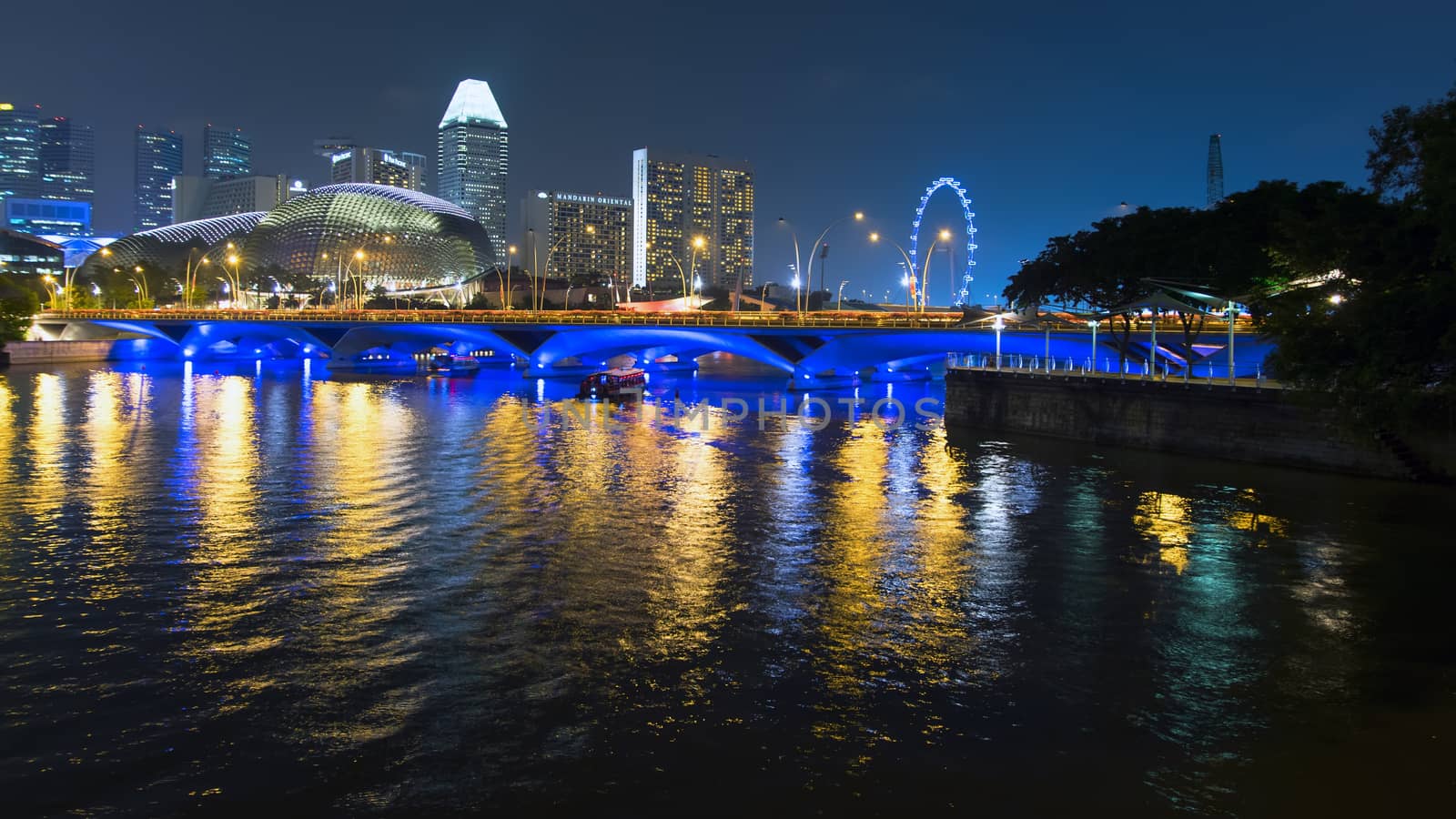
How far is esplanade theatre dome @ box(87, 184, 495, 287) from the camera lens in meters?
165

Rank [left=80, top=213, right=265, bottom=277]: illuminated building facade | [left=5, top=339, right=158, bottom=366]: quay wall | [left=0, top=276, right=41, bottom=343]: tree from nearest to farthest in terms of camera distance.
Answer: [left=0, top=276, right=41, bottom=343]: tree
[left=5, top=339, right=158, bottom=366]: quay wall
[left=80, top=213, right=265, bottom=277]: illuminated building facade

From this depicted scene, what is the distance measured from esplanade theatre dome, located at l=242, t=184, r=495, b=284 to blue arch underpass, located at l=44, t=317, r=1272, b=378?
4282 cm

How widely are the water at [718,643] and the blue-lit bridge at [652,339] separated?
71.0 feet

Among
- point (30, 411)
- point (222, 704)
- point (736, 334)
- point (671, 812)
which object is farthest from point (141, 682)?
point (736, 334)

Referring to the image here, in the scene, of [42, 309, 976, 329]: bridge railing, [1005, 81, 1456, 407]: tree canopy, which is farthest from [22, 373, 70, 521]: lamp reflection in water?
[42, 309, 976, 329]: bridge railing

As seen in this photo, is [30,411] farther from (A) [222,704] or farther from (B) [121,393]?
(A) [222,704]

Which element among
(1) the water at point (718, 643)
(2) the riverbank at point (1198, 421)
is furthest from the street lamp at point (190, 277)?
(1) the water at point (718, 643)

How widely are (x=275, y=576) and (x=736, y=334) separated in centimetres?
5784

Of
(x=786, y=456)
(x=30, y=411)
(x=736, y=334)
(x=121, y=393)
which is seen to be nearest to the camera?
(x=786, y=456)

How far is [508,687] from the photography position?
41.0 feet

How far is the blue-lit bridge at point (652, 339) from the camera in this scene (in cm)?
5912

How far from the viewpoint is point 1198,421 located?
35000 millimetres

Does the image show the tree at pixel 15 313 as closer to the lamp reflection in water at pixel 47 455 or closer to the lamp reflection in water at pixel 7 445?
the lamp reflection in water at pixel 7 445

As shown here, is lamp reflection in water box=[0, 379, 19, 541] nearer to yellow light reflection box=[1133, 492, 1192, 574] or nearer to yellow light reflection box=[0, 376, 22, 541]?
yellow light reflection box=[0, 376, 22, 541]
